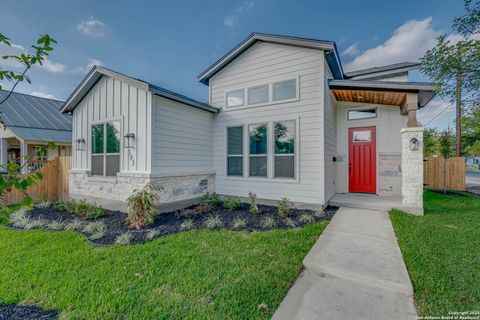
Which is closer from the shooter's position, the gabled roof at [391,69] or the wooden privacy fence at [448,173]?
the gabled roof at [391,69]

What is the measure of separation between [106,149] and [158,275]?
554 centimetres

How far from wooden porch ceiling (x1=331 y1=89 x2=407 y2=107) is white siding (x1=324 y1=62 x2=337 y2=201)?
1.08 feet

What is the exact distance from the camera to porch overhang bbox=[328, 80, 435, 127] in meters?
5.27

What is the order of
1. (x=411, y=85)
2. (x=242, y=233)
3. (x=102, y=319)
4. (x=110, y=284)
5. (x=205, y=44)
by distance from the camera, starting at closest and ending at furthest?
(x=102, y=319) → (x=110, y=284) → (x=242, y=233) → (x=411, y=85) → (x=205, y=44)

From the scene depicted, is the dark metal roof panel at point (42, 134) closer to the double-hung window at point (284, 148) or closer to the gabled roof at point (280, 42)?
the gabled roof at point (280, 42)

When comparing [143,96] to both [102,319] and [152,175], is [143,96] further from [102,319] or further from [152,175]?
[102,319]

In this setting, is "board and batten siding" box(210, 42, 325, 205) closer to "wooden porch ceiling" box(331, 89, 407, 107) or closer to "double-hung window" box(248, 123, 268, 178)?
"double-hung window" box(248, 123, 268, 178)

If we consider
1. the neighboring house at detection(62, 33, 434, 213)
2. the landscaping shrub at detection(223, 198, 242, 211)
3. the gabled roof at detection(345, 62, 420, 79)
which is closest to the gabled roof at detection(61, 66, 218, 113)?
the neighboring house at detection(62, 33, 434, 213)

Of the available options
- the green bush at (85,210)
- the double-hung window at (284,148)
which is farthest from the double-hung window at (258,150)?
the green bush at (85,210)

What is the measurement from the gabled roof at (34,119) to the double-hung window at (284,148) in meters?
12.4

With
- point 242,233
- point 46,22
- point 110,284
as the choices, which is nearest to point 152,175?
point 242,233

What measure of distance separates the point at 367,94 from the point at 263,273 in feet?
20.5

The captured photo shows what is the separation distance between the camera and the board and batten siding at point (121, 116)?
5875mm

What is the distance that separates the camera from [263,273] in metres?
2.85
